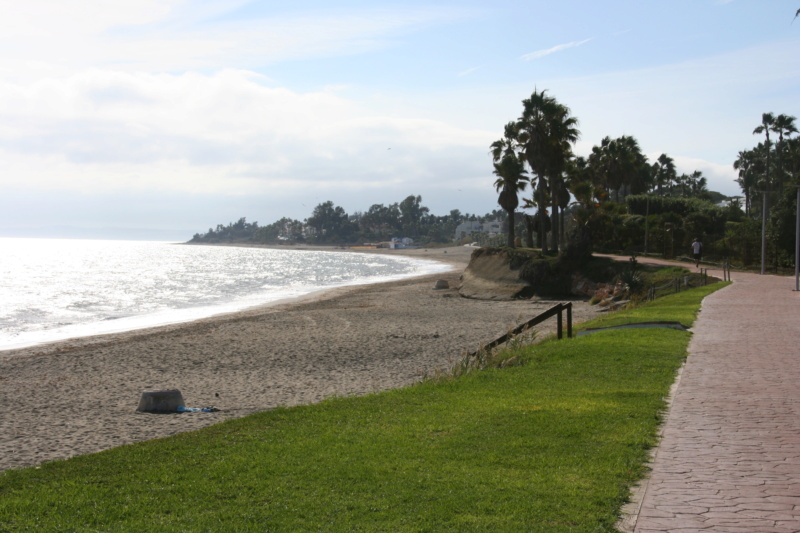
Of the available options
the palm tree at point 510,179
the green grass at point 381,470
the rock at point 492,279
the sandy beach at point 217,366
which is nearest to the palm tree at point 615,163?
the palm tree at point 510,179

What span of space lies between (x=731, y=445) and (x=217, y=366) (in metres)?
14.7

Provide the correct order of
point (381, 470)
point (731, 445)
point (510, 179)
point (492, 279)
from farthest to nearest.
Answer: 1. point (510, 179)
2. point (492, 279)
3. point (731, 445)
4. point (381, 470)

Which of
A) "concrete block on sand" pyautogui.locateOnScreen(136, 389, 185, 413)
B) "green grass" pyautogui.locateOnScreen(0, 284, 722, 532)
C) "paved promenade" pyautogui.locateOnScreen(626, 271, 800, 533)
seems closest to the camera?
"paved promenade" pyautogui.locateOnScreen(626, 271, 800, 533)

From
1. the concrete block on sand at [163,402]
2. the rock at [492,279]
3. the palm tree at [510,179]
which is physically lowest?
the concrete block on sand at [163,402]

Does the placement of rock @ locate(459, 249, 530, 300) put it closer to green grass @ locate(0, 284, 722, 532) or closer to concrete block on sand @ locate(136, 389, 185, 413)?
concrete block on sand @ locate(136, 389, 185, 413)

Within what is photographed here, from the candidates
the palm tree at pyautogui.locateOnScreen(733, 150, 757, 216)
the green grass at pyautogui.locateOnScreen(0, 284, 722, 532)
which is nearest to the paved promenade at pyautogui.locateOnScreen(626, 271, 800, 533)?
the green grass at pyautogui.locateOnScreen(0, 284, 722, 532)

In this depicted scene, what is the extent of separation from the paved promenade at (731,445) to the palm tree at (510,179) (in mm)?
41898

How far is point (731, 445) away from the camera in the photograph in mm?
6883

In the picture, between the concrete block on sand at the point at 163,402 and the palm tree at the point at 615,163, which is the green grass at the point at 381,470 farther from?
the palm tree at the point at 615,163

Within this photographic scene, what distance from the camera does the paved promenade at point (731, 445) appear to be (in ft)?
16.8

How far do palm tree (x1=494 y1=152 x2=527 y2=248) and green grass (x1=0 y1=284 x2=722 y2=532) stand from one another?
1809 inches

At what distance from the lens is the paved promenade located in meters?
5.12

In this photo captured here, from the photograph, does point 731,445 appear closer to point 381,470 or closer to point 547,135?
point 381,470

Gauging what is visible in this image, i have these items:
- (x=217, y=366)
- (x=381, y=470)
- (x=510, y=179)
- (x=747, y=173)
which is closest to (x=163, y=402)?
(x=217, y=366)
